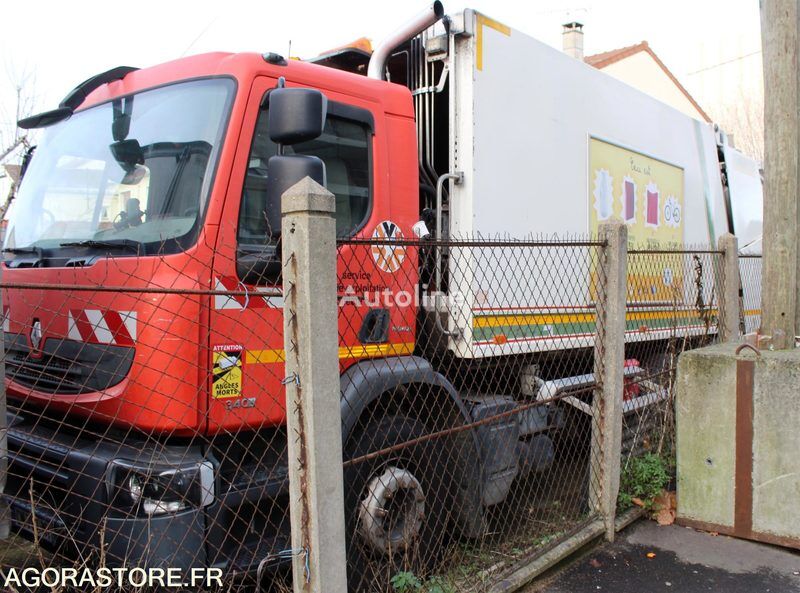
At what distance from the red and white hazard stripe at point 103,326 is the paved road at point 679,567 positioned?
7.28 ft

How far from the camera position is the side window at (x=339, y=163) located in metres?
3.03

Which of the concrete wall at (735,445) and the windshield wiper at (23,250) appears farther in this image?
the concrete wall at (735,445)

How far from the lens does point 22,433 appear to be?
3109mm

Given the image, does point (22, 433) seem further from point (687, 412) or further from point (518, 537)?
point (687, 412)

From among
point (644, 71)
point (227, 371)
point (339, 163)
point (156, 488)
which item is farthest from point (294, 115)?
point (644, 71)

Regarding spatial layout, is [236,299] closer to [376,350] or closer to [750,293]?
[376,350]

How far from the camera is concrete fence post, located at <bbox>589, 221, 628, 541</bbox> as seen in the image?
3.91 metres

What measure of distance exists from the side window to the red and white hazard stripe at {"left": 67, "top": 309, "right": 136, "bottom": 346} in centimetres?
65

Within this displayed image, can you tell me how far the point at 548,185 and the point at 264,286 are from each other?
224 centimetres

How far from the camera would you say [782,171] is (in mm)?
4605

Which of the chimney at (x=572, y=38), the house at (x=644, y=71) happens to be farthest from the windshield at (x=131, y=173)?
the house at (x=644, y=71)

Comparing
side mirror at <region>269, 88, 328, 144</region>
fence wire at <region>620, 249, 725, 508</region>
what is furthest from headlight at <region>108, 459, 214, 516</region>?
fence wire at <region>620, 249, 725, 508</region>

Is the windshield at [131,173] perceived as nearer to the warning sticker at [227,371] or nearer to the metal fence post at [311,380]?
the warning sticker at [227,371]

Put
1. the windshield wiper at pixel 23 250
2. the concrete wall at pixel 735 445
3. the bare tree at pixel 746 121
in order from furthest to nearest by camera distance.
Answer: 1. the bare tree at pixel 746 121
2. the concrete wall at pixel 735 445
3. the windshield wiper at pixel 23 250
